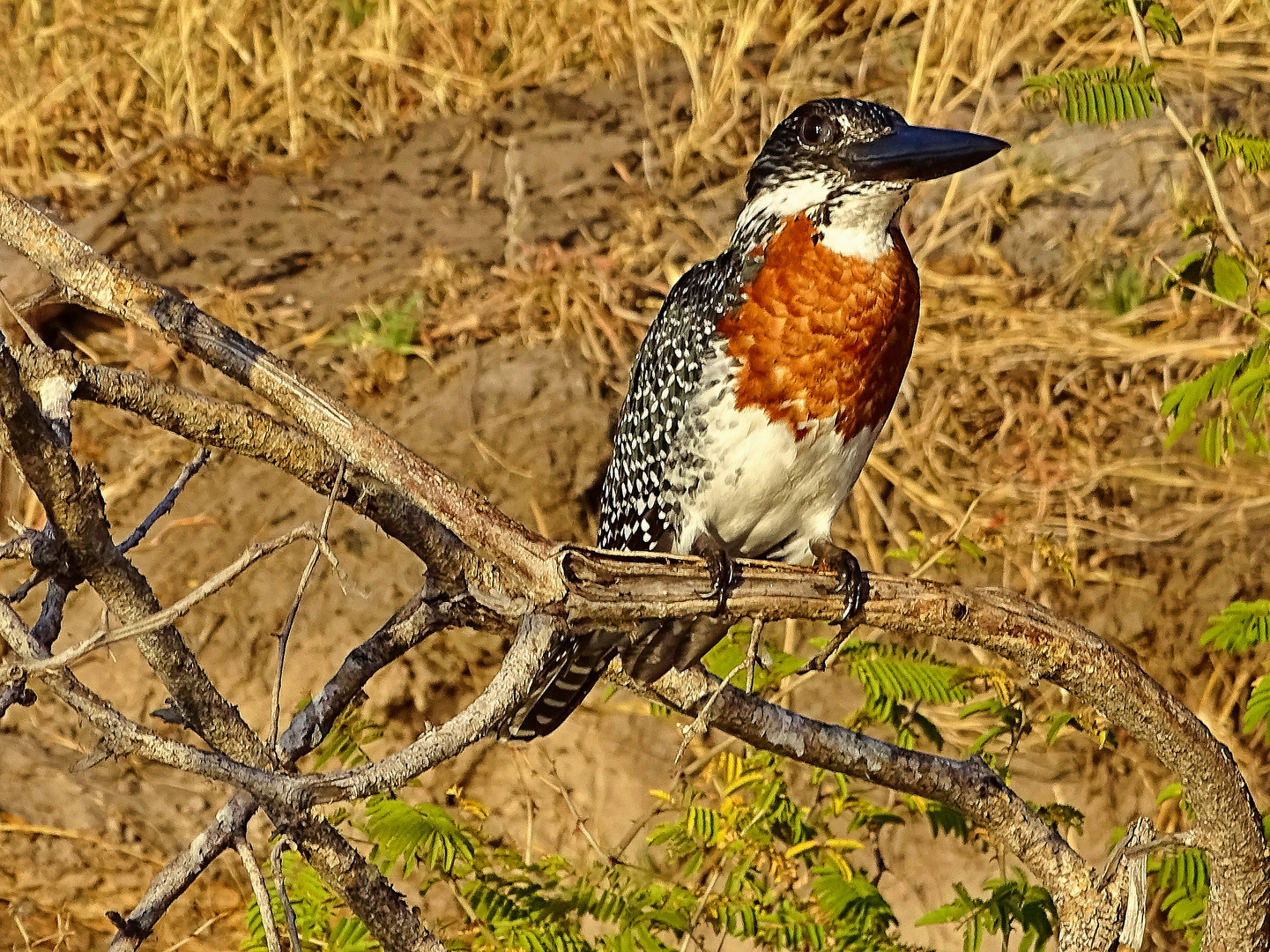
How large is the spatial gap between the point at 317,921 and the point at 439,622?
783 millimetres

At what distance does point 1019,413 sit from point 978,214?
2.58 feet

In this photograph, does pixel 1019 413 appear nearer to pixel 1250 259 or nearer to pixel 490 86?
pixel 1250 259

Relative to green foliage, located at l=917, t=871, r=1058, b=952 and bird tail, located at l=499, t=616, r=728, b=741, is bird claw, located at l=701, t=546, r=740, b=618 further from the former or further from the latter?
green foliage, located at l=917, t=871, r=1058, b=952

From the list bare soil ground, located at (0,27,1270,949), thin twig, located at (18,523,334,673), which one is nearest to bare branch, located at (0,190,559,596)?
thin twig, located at (18,523,334,673)

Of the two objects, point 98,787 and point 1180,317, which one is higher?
point 1180,317

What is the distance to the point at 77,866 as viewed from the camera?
12.9ft

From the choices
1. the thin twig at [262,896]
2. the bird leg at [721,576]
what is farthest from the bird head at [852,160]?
the thin twig at [262,896]

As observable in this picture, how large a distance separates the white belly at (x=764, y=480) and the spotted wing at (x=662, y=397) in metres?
0.08

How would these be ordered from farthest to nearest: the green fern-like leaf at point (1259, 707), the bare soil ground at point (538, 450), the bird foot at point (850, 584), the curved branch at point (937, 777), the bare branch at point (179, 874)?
the bare soil ground at point (538, 450) < the green fern-like leaf at point (1259, 707) < the curved branch at point (937, 777) < the bird foot at point (850, 584) < the bare branch at point (179, 874)

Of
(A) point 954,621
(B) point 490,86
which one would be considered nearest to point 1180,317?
(B) point 490,86

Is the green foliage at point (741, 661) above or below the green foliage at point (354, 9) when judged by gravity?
below

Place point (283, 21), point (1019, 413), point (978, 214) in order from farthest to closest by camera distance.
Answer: point (283, 21), point (978, 214), point (1019, 413)

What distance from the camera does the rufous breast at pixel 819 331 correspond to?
2.56m

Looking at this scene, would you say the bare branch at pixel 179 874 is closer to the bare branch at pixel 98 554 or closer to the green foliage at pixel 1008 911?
the bare branch at pixel 98 554
